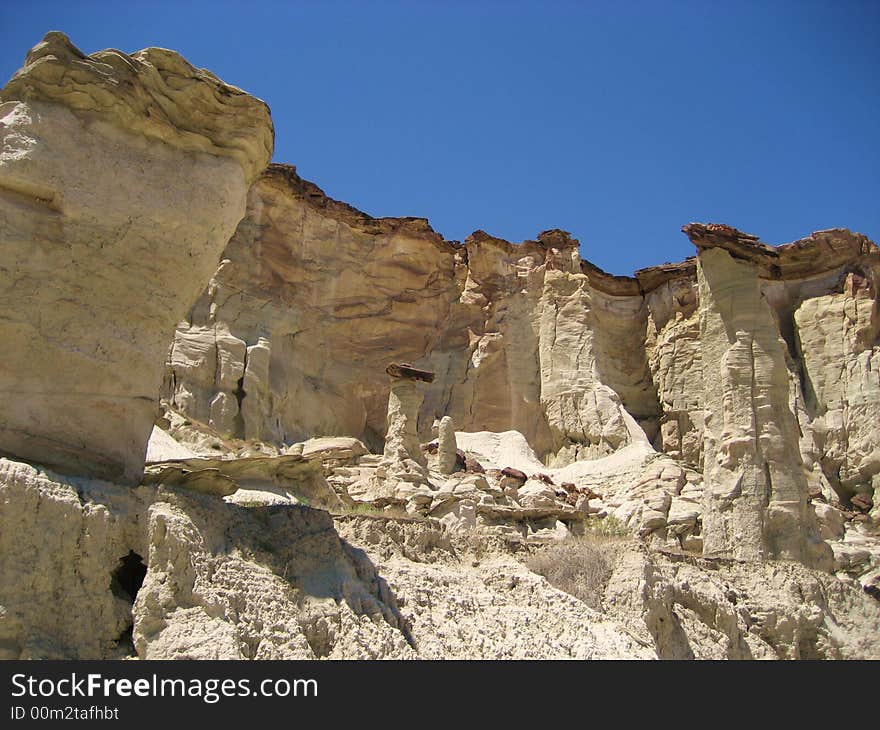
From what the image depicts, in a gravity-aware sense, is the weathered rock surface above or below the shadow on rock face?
above

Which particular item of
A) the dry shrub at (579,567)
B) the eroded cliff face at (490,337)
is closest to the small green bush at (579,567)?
the dry shrub at (579,567)

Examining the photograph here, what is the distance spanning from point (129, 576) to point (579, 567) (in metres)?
5.44

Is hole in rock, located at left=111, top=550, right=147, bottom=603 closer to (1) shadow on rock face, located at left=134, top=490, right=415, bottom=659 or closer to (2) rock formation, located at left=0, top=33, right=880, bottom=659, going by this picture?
(2) rock formation, located at left=0, top=33, right=880, bottom=659

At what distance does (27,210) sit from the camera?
26.2ft

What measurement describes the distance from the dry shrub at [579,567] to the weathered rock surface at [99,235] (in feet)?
15.9

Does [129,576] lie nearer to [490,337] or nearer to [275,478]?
[275,478]

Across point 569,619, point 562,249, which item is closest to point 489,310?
point 562,249

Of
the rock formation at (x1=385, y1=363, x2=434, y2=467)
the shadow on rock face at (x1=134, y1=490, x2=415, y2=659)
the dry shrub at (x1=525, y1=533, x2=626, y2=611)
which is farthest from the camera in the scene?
the rock formation at (x1=385, y1=363, x2=434, y2=467)

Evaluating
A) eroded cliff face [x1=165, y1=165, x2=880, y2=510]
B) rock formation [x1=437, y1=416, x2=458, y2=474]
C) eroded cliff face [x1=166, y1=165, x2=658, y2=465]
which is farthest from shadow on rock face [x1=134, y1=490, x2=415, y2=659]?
eroded cliff face [x1=166, y1=165, x2=658, y2=465]

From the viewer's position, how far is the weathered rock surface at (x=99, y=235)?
7.75 m

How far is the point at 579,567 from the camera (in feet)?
36.1

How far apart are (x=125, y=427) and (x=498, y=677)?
3.69 metres

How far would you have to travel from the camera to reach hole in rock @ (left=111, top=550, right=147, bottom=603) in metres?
7.08

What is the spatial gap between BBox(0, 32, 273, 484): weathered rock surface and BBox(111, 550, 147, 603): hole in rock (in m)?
0.92
